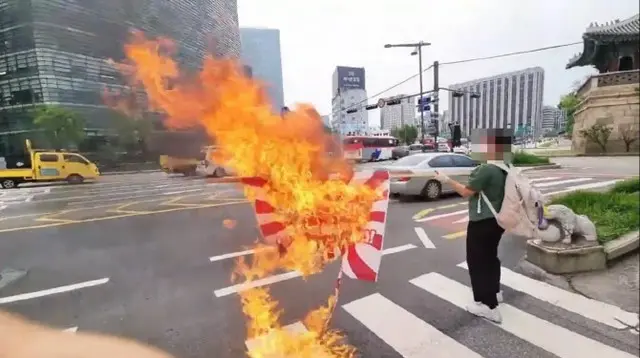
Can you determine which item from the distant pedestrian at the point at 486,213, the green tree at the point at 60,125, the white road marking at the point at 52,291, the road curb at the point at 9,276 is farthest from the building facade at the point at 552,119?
the road curb at the point at 9,276

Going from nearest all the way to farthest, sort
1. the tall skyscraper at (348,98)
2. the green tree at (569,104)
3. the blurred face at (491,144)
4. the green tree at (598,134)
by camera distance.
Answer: the green tree at (598,134) → the green tree at (569,104) → the blurred face at (491,144) → the tall skyscraper at (348,98)

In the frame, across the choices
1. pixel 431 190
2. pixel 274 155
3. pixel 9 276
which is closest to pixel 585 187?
pixel 274 155

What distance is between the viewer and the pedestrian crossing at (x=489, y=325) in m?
2.49

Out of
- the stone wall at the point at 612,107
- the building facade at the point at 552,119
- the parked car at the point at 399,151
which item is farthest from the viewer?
the parked car at the point at 399,151

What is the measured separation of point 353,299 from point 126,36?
3.05m

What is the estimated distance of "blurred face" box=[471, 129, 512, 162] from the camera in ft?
7.61

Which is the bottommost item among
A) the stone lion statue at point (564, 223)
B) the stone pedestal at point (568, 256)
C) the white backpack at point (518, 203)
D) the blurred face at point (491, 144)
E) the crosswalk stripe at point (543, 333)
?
the crosswalk stripe at point (543, 333)

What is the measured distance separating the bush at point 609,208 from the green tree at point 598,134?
8.0 inches

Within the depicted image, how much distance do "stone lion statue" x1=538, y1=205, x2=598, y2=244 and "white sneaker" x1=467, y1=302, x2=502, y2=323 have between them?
77 cm

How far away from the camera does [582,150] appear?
6.41 ft

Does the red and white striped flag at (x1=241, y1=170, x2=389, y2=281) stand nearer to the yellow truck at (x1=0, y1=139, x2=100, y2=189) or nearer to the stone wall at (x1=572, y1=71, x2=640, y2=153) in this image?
the stone wall at (x1=572, y1=71, x2=640, y2=153)

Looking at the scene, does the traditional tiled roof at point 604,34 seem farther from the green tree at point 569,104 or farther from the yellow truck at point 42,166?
the yellow truck at point 42,166

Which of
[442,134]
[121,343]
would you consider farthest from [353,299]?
[121,343]

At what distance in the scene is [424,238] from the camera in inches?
223
